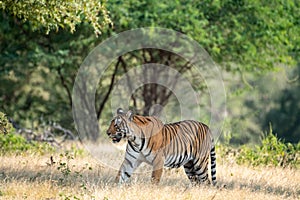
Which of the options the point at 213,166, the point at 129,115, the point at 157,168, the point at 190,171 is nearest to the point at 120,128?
the point at 129,115

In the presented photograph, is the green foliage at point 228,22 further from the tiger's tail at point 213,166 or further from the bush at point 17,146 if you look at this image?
the tiger's tail at point 213,166

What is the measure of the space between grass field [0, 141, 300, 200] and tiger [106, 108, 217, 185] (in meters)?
0.31

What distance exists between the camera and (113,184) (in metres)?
11.0

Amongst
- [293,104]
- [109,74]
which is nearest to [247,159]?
[109,74]

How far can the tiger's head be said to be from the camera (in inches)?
429

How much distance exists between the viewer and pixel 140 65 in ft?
82.9

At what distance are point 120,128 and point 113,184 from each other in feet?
3.10

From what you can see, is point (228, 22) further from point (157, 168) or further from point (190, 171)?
point (157, 168)

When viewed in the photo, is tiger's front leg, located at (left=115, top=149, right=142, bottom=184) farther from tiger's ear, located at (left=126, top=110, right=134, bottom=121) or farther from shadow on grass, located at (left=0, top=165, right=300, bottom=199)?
tiger's ear, located at (left=126, top=110, right=134, bottom=121)

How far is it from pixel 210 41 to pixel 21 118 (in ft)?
37.9

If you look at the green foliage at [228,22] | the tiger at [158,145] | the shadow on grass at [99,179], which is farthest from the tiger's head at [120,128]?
the green foliage at [228,22]

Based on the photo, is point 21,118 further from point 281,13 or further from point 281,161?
point 281,161

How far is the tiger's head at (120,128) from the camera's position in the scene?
10906mm

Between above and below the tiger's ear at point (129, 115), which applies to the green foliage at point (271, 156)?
below
